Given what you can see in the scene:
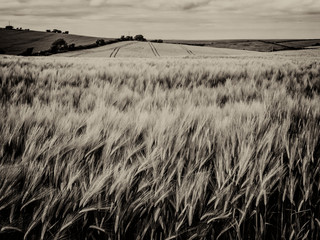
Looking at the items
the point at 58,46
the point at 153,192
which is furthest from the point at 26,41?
the point at 153,192

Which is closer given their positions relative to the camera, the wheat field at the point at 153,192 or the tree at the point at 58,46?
the wheat field at the point at 153,192

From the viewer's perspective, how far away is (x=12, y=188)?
63cm

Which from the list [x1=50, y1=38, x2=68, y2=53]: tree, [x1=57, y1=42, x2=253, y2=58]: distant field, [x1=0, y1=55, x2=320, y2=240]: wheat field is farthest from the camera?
[x1=50, y1=38, x2=68, y2=53]: tree

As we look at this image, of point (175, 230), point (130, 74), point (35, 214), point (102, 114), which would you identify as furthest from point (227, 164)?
point (130, 74)

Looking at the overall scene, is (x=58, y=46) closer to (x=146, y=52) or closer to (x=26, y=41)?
(x=26, y=41)

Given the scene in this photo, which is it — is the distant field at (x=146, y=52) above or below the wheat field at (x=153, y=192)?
above

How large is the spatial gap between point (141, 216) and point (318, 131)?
36.9 inches

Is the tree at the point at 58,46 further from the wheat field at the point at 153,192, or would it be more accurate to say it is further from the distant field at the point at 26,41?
the wheat field at the point at 153,192

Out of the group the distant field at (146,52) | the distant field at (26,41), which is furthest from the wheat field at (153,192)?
the distant field at (26,41)

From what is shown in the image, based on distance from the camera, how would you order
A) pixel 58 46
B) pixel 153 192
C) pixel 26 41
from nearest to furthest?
1. pixel 153 192
2. pixel 58 46
3. pixel 26 41

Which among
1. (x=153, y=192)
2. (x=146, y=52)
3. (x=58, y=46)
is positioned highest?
(x=58, y=46)

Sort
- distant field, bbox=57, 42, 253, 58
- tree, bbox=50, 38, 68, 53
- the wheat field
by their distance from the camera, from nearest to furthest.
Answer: the wheat field
distant field, bbox=57, 42, 253, 58
tree, bbox=50, 38, 68, 53

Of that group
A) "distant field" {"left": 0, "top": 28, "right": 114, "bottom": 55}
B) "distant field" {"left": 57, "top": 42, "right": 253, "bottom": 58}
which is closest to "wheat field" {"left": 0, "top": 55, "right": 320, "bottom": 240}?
"distant field" {"left": 57, "top": 42, "right": 253, "bottom": 58}

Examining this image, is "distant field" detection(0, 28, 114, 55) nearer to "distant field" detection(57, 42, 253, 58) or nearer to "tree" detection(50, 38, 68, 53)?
"tree" detection(50, 38, 68, 53)
